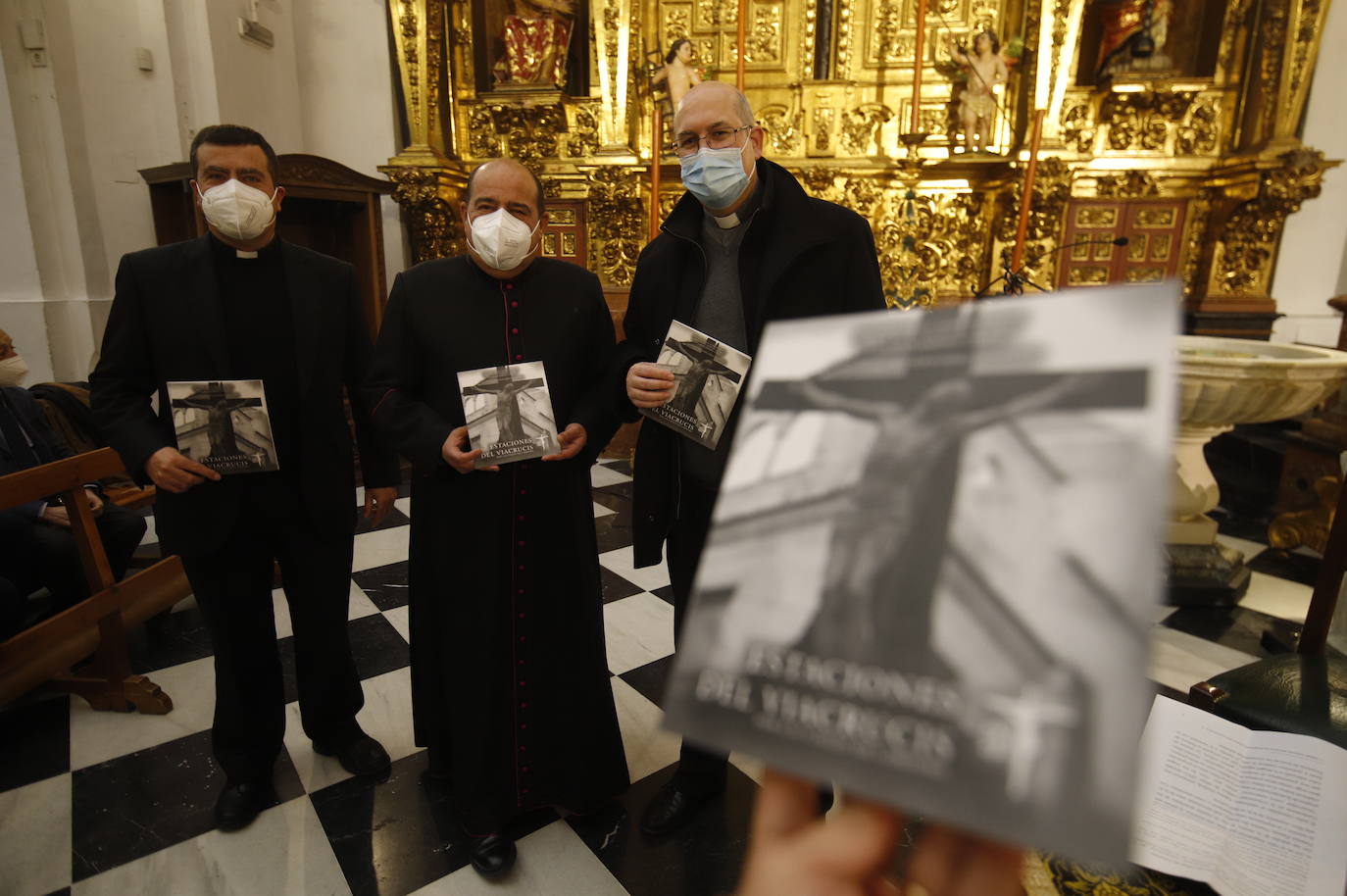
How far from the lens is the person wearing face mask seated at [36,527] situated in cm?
232

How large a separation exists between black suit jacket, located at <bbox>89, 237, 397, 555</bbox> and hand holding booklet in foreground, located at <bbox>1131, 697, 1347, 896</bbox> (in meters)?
1.85

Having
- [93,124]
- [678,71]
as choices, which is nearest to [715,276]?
[678,71]

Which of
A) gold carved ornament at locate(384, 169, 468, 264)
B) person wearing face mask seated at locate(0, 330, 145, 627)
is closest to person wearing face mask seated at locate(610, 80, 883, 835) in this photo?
person wearing face mask seated at locate(0, 330, 145, 627)

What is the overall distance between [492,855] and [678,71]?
4.76 m

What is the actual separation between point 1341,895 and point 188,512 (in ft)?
7.40

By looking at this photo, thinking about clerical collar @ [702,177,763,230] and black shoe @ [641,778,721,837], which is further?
black shoe @ [641,778,721,837]

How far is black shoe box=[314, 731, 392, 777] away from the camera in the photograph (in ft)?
6.13

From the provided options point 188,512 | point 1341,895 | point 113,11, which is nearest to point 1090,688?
point 1341,895

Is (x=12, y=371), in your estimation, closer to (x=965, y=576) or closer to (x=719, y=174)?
(x=719, y=174)

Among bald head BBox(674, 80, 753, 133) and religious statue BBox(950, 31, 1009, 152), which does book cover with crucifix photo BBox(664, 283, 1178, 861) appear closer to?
bald head BBox(674, 80, 753, 133)

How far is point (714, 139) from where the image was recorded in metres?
1.50

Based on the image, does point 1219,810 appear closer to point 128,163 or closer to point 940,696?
point 940,696

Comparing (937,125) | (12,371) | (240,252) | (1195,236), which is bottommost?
(12,371)

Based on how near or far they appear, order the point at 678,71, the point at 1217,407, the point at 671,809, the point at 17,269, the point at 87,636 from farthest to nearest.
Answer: the point at 678,71 → the point at 17,269 → the point at 1217,407 → the point at 87,636 → the point at 671,809
